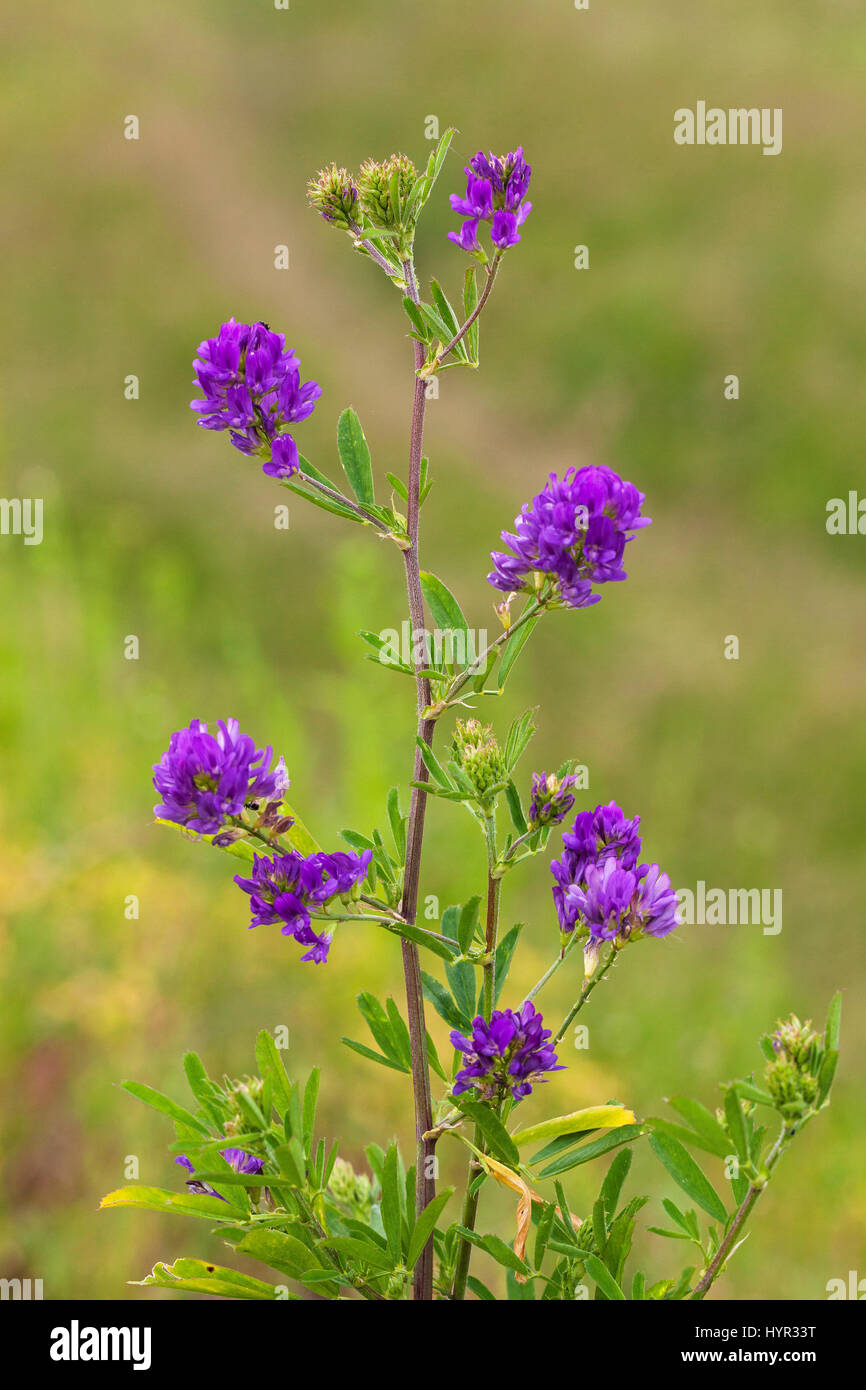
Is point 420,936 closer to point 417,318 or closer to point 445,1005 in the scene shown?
point 445,1005

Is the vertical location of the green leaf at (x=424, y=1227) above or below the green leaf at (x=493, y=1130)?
below

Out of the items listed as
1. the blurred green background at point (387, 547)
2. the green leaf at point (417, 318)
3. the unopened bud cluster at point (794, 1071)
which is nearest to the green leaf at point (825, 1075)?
the unopened bud cluster at point (794, 1071)

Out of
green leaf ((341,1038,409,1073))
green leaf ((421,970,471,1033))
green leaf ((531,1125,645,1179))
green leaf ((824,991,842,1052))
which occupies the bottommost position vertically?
green leaf ((531,1125,645,1179))

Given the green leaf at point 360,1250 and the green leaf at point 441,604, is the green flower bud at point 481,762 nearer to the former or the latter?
the green leaf at point 441,604

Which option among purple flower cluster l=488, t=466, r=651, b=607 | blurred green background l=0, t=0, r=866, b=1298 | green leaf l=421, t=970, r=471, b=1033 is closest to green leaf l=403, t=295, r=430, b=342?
purple flower cluster l=488, t=466, r=651, b=607

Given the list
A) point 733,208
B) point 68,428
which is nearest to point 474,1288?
point 68,428
